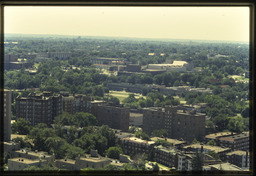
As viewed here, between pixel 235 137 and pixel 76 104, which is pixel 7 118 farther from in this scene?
pixel 235 137

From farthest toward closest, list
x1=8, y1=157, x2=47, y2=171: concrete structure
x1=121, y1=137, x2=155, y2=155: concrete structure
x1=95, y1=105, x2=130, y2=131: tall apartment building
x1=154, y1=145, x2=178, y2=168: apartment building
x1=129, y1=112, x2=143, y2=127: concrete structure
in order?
x1=129, y1=112, x2=143, y2=127: concrete structure < x1=95, y1=105, x2=130, y2=131: tall apartment building < x1=121, y1=137, x2=155, y2=155: concrete structure < x1=154, y1=145, x2=178, y2=168: apartment building < x1=8, y1=157, x2=47, y2=171: concrete structure

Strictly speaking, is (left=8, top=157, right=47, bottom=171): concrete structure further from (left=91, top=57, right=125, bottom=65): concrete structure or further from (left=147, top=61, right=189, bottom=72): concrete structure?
→ (left=91, top=57, right=125, bottom=65): concrete structure

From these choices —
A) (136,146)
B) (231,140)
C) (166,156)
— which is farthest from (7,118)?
(231,140)

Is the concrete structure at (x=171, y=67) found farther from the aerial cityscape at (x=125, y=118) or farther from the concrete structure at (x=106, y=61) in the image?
the concrete structure at (x=106, y=61)

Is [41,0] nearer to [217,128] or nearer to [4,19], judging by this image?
[4,19]

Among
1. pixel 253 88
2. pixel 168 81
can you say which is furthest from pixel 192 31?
pixel 253 88

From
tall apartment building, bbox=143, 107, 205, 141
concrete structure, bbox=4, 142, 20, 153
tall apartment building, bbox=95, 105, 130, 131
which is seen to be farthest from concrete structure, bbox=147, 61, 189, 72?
concrete structure, bbox=4, 142, 20, 153
